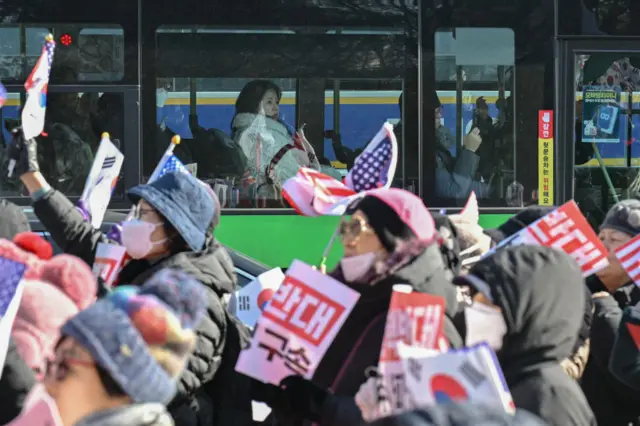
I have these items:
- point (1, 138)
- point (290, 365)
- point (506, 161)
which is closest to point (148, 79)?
point (1, 138)

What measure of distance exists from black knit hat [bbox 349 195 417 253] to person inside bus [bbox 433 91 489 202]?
4.80 m

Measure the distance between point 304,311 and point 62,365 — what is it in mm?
1264

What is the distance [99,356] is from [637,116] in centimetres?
685

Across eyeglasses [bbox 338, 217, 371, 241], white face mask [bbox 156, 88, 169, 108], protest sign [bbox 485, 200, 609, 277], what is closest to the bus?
white face mask [bbox 156, 88, 169, 108]

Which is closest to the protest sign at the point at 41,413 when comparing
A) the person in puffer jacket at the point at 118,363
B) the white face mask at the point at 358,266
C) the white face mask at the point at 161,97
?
the person in puffer jacket at the point at 118,363

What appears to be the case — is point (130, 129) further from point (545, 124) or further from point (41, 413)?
point (41, 413)

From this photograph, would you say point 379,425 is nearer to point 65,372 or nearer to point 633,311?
point 65,372

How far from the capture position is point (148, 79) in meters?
8.06

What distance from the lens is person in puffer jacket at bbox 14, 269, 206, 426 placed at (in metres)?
2.17

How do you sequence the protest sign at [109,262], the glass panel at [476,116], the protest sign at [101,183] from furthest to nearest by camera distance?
→ the glass panel at [476,116] → the protest sign at [101,183] → the protest sign at [109,262]

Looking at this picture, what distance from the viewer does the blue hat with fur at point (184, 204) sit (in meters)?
4.27

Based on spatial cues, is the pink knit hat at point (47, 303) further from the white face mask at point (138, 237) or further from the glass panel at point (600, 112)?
the glass panel at point (600, 112)

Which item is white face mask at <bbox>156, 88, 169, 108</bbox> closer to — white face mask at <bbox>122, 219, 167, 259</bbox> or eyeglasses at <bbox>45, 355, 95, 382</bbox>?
white face mask at <bbox>122, 219, 167, 259</bbox>

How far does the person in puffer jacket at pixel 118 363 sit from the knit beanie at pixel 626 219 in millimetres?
3154
